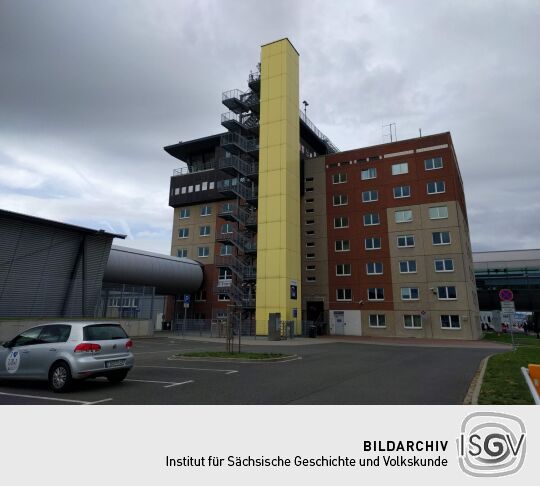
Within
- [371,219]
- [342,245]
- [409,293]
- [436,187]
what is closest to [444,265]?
[409,293]

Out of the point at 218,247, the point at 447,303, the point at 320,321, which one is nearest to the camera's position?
the point at 447,303

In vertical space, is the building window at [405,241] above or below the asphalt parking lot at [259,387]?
above

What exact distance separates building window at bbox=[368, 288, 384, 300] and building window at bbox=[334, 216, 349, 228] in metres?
7.92

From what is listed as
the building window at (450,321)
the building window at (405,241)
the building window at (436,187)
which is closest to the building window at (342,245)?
the building window at (405,241)

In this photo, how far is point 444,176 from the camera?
39.2 metres

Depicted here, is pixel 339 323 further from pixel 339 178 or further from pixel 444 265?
pixel 339 178

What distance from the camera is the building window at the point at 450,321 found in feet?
118

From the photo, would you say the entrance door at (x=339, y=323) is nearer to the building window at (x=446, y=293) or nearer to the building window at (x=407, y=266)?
the building window at (x=407, y=266)

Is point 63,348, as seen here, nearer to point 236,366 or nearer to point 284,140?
point 236,366

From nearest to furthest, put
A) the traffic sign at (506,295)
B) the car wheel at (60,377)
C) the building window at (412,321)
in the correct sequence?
1. the car wheel at (60,377)
2. the traffic sign at (506,295)
3. the building window at (412,321)

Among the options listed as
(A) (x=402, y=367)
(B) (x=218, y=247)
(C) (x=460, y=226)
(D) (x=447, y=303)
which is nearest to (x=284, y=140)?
(B) (x=218, y=247)

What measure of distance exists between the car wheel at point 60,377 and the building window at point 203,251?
40.8 metres

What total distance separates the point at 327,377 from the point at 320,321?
31951 millimetres

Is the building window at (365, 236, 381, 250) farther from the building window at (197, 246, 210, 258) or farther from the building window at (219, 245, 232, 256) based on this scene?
the building window at (197, 246, 210, 258)
